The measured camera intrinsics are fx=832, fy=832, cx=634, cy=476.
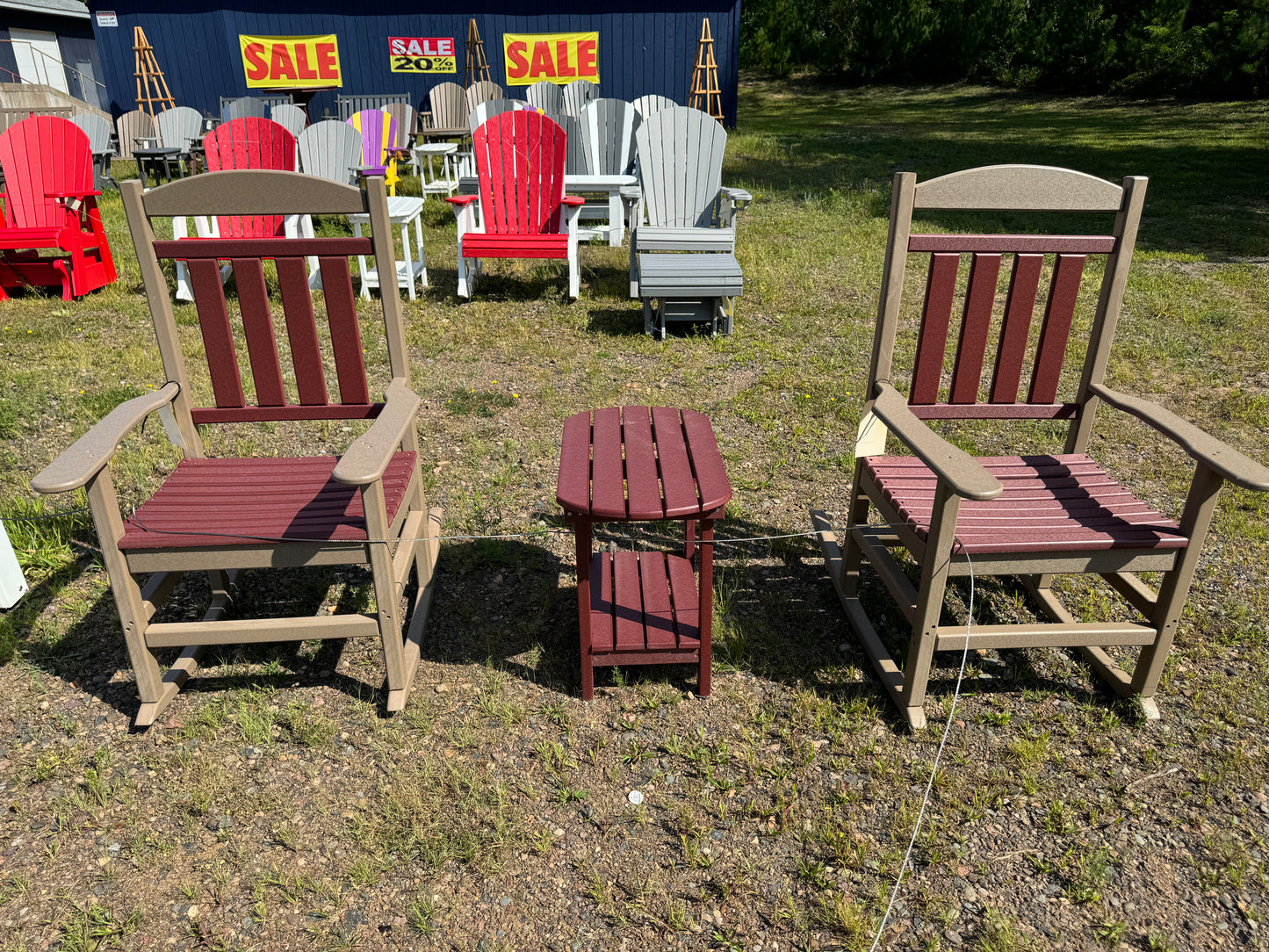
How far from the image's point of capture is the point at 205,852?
1.96 meters

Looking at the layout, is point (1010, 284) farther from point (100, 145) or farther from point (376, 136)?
point (100, 145)

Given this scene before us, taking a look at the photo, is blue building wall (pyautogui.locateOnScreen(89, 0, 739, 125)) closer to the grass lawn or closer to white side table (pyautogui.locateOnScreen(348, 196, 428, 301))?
white side table (pyautogui.locateOnScreen(348, 196, 428, 301))

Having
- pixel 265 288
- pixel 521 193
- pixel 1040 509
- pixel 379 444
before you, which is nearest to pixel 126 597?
pixel 379 444

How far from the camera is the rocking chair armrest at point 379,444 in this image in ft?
6.13

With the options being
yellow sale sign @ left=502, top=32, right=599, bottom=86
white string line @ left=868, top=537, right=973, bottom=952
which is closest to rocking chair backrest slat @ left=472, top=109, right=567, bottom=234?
white string line @ left=868, top=537, right=973, bottom=952

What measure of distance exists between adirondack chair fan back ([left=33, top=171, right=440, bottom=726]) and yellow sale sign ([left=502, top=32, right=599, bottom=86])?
470 inches

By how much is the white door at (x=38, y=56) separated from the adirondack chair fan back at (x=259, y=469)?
18889mm

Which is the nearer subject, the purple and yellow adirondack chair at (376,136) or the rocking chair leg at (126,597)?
the rocking chair leg at (126,597)

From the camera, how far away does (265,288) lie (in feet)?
7.84

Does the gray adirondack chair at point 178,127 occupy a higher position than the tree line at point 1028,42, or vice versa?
the tree line at point 1028,42

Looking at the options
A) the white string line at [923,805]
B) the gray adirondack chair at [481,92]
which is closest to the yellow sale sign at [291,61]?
the gray adirondack chair at [481,92]

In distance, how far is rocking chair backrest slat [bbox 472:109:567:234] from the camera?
569 cm

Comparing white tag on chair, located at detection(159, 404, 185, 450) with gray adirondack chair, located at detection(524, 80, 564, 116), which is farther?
gray adirondack chair, located at detection(524, 80, 564, 116)

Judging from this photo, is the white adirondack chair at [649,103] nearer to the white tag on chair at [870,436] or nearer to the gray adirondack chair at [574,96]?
the gray adirondack chair at [574,96]
